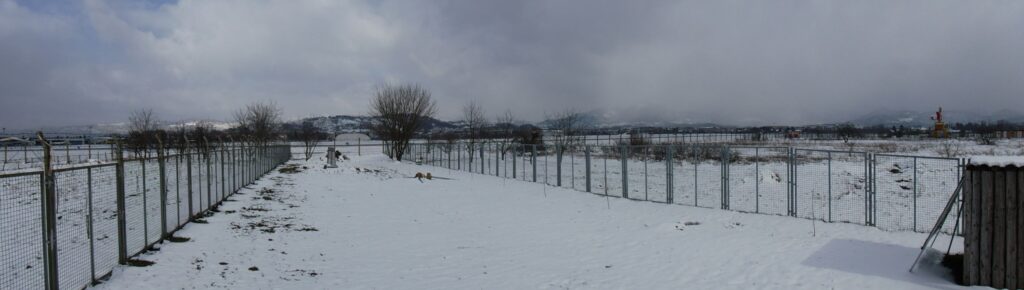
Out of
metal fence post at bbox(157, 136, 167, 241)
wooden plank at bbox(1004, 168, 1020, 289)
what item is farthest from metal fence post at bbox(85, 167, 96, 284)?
wooden plank at bbox(1004, 168, 1020, 289)

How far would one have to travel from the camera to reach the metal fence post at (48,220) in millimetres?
5645

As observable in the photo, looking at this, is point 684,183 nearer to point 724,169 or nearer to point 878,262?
point 724,169

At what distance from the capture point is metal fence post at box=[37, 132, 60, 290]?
18.5 feet

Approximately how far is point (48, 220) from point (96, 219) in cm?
374

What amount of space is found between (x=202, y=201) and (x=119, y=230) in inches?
240

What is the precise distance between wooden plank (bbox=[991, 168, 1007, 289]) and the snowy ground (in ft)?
1.76

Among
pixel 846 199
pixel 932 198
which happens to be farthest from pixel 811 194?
pixel 932 198

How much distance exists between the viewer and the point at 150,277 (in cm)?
753

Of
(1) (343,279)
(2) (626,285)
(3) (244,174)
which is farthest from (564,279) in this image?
(3) (244,174)

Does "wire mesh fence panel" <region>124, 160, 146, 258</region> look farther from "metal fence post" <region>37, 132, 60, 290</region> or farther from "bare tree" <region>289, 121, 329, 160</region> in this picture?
"bare tree" <region>289, 121, 329, 160</region>

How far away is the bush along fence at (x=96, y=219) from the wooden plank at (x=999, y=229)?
418 inches

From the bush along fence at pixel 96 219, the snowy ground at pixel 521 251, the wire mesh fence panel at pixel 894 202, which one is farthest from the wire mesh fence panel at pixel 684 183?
the bush along fence at pixel 96 219

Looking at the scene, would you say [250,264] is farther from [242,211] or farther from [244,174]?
[244,174]

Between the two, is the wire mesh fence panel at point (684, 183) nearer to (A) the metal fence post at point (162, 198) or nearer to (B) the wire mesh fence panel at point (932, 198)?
(B) the wire mesh fence panel at point (932, 198)
